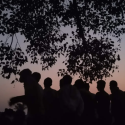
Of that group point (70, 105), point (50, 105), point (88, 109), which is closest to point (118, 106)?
point (88, 109)

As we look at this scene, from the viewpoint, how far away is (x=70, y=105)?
5914 millimetres

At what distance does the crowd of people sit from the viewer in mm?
5285

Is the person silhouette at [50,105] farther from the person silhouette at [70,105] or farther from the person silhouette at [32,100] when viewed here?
the person silhouette at [32,100]

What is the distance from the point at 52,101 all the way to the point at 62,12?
810 centimetres

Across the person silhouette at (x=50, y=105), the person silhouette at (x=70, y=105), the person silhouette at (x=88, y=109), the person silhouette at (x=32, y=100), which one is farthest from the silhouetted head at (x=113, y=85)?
the person silhouette at (x=32, y=100)

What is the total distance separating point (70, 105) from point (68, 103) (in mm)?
71

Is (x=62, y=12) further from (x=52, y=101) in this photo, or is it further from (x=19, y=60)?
(x=52, y=101)

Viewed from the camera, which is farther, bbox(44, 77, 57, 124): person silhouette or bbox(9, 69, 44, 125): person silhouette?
bbox(44, 77, 57, 124): person silhouette

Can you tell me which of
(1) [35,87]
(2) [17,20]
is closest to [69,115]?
(1) [35,87]

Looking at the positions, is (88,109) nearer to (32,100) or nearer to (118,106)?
(118,106)

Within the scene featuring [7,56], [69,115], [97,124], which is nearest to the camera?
[69,115]

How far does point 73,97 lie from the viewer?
19.7 ft

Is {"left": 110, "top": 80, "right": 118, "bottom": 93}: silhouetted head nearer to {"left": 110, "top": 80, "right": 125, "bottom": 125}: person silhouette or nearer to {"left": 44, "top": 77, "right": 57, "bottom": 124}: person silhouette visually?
{"left": 110, "top": 80, "right": 125, "bottom": 125}: person silhouette

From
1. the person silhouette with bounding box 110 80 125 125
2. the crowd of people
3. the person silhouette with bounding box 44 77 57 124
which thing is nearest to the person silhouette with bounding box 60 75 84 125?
the crowd of people
